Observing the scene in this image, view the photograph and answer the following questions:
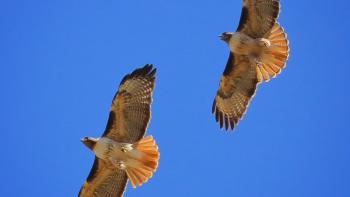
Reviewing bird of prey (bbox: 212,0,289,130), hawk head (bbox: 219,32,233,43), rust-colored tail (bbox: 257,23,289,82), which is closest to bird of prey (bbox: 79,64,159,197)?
hawk head (bbox: 219,32,233,43)

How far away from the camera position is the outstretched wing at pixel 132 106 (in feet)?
42.2

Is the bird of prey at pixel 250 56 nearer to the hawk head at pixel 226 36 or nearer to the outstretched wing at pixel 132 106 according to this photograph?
the hawk head at pixel 226 36

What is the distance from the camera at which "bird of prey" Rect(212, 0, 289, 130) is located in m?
14.5

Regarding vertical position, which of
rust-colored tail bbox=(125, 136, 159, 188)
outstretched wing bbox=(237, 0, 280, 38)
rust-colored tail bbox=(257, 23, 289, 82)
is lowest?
rust-colored tail bbox=(125, 136, 159, 188)

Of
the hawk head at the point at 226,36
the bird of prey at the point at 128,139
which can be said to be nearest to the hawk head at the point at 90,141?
the bird of prey at the point at 128,139

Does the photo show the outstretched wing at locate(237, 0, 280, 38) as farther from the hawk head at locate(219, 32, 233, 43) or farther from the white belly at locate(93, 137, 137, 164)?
the white belly at locate(93, 137, 137, 164)

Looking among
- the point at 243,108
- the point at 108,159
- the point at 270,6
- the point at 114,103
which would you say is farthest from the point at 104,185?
the point at 270,6

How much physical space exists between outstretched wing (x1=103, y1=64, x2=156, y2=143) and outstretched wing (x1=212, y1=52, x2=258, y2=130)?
2517mm

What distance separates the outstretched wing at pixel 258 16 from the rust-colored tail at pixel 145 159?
10.6ft

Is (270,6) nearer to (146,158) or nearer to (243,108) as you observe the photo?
(243,108)

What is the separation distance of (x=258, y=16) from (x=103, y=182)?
421 centimetres

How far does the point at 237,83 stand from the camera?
15156mm

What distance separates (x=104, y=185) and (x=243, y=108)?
3.49 meters

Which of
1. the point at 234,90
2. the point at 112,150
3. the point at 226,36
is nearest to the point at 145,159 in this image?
the point at 112,150
